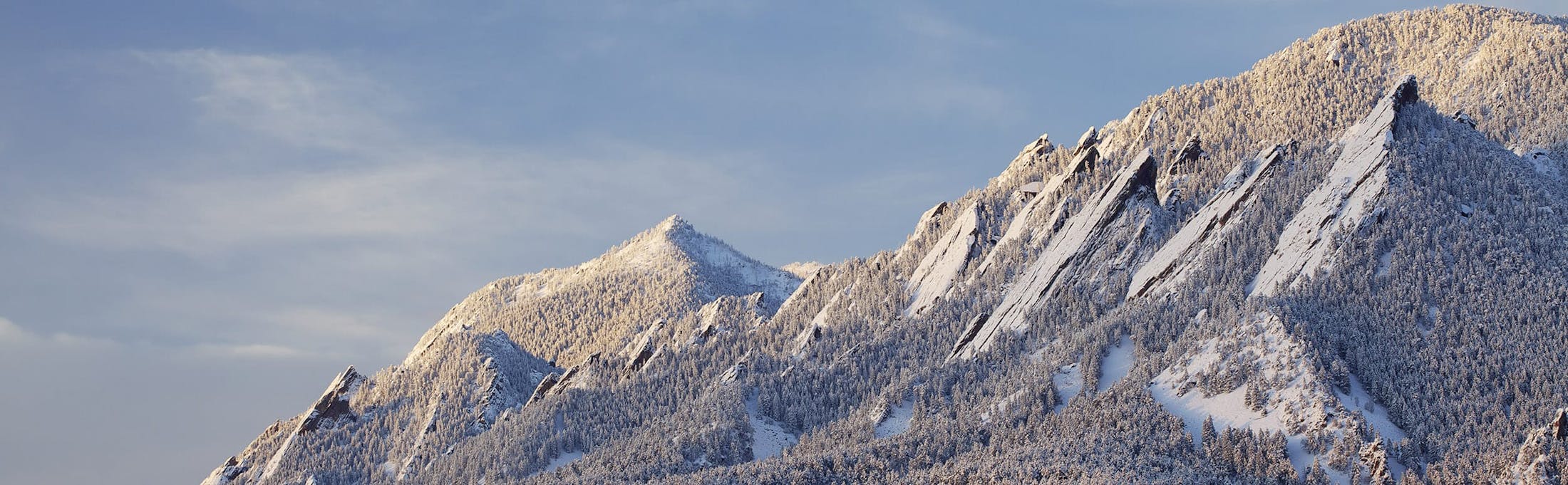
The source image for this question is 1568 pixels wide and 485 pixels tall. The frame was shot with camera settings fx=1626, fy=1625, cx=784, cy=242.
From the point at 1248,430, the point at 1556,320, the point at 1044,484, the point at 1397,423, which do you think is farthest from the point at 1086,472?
the point at 1556,320

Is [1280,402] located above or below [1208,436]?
above

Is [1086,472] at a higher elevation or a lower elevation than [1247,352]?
lower

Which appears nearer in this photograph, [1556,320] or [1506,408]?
[1506,408]

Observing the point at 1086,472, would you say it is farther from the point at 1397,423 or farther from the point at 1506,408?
the point at 1506,408

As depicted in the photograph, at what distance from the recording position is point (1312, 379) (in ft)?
621

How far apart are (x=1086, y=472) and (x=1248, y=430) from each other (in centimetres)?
1954

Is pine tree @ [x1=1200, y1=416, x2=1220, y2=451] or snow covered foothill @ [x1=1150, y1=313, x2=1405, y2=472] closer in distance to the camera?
snow covered foothill @ [x1=1150, y1=313, x2=1405, y2=472]

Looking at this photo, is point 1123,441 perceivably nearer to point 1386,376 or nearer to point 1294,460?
point 1294,460

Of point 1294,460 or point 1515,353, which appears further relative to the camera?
point 1515,353

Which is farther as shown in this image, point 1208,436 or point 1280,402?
point 1280,402

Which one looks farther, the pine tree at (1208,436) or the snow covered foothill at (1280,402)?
the pine tree at (1208,436)

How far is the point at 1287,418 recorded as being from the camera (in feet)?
613

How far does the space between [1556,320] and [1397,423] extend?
30.2 meters

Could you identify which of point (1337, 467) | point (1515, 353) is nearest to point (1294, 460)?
point (1337, 467)
